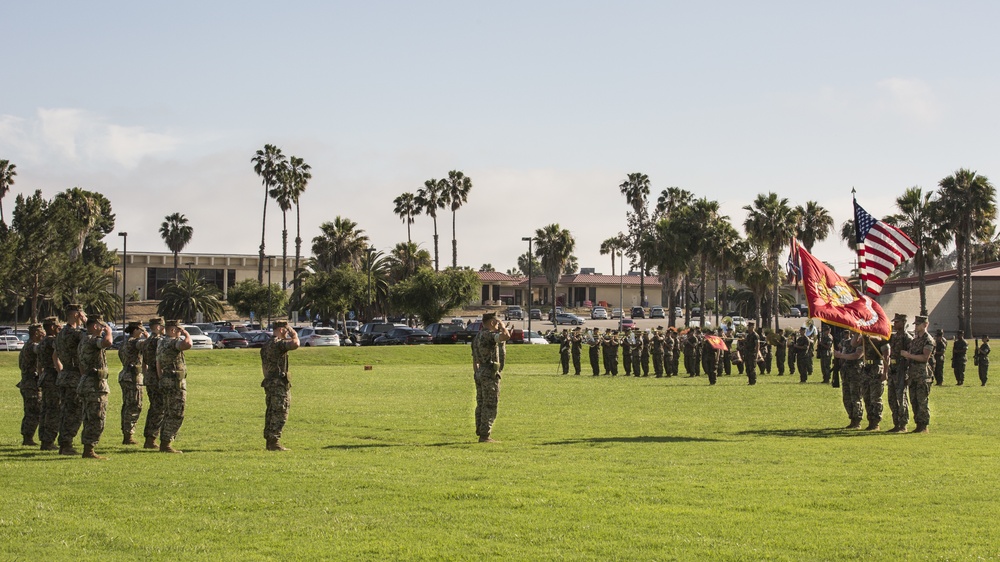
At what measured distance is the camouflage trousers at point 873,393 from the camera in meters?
17.6

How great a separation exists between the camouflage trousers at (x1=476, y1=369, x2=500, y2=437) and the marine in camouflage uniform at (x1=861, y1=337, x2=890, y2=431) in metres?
6.18

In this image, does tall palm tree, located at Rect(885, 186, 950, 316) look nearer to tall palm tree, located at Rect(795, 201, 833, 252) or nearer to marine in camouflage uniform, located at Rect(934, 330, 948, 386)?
tall palm tree, located at Rect(795, 201, 833, 252)

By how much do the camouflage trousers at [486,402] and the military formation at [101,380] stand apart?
9.10 ft

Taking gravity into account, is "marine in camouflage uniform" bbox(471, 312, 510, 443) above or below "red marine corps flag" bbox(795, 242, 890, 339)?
below

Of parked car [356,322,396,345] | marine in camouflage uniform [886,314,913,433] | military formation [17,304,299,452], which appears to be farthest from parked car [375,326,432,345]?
military formation [17,304,299,452]

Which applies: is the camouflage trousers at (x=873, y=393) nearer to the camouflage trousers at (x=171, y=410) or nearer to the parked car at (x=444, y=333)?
the camouflage trousers at (x=171, y=410)

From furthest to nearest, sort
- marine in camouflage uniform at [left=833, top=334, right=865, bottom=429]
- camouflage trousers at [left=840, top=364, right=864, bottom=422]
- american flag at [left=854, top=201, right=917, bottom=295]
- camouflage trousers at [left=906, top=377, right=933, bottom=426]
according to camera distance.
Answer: american flag at [left=854, top=201, right=917, bottom=295]
camouflage trousers at [left=840, top=364, right=864, bottom=422]
marine in camouflage uniform at [left=833, top=334, right=865, bottom=429]
camouflage trousers at [left=906, top=377, right=933, bottom=426]

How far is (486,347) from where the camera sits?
15836 millimetres

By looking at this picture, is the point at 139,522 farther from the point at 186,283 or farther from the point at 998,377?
the point at 186,283

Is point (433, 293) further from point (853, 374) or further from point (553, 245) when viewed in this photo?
point (853, 374)

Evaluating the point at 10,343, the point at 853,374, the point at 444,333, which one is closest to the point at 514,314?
the point at 444,333

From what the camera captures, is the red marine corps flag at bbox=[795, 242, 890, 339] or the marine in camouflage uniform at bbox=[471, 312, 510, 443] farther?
the red marine corps flag at bbox=[795, 242, 890, 339]

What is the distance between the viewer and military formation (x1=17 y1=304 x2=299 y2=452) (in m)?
13.7

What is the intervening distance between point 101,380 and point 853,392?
11.7 meters
